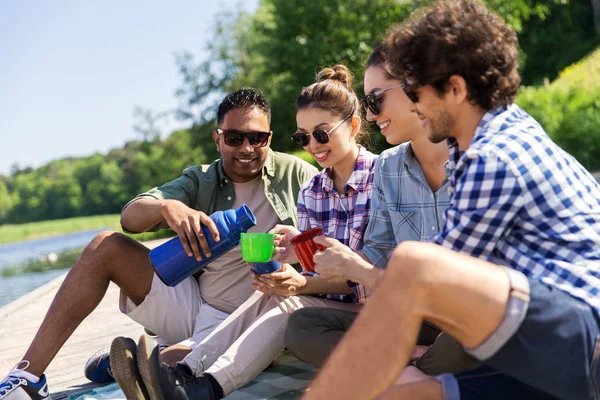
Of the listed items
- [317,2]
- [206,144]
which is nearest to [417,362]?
[317,2]

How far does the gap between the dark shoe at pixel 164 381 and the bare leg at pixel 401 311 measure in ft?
3.79

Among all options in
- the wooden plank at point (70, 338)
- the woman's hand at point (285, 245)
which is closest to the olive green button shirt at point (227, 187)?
the woman's hand at point (285, 245)

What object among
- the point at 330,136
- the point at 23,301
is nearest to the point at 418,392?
the point at 330,136

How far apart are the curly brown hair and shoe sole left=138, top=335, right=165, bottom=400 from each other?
1.41m

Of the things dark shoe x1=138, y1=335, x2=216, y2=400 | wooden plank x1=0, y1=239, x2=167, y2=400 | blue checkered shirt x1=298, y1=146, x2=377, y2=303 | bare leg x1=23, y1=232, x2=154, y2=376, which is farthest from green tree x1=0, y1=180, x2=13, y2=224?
dark shoe x1=138, y1=335, x2=216, y2=400

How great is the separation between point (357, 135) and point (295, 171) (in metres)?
0.43

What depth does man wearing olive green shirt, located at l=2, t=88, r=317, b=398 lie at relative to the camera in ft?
10.1

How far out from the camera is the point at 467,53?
76.9 inches

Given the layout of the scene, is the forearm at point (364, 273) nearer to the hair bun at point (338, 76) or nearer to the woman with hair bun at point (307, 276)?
the woman with hair bun at point (307, 276)

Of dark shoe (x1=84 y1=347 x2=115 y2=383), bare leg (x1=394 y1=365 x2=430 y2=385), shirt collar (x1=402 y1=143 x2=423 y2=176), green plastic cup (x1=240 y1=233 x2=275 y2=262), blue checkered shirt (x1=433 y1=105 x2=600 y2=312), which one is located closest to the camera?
blue checkered shirt (x1=433 y1=105 x2=600 y2=312)

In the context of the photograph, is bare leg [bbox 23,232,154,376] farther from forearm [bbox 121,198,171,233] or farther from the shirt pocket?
the shirt pocket

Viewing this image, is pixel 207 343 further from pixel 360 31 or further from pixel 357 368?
pixel 360 31

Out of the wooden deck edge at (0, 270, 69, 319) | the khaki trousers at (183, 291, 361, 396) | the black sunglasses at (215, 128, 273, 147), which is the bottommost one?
the wooden deck edge at (0, 270, 69, 319)

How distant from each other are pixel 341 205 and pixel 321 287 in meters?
0.46
